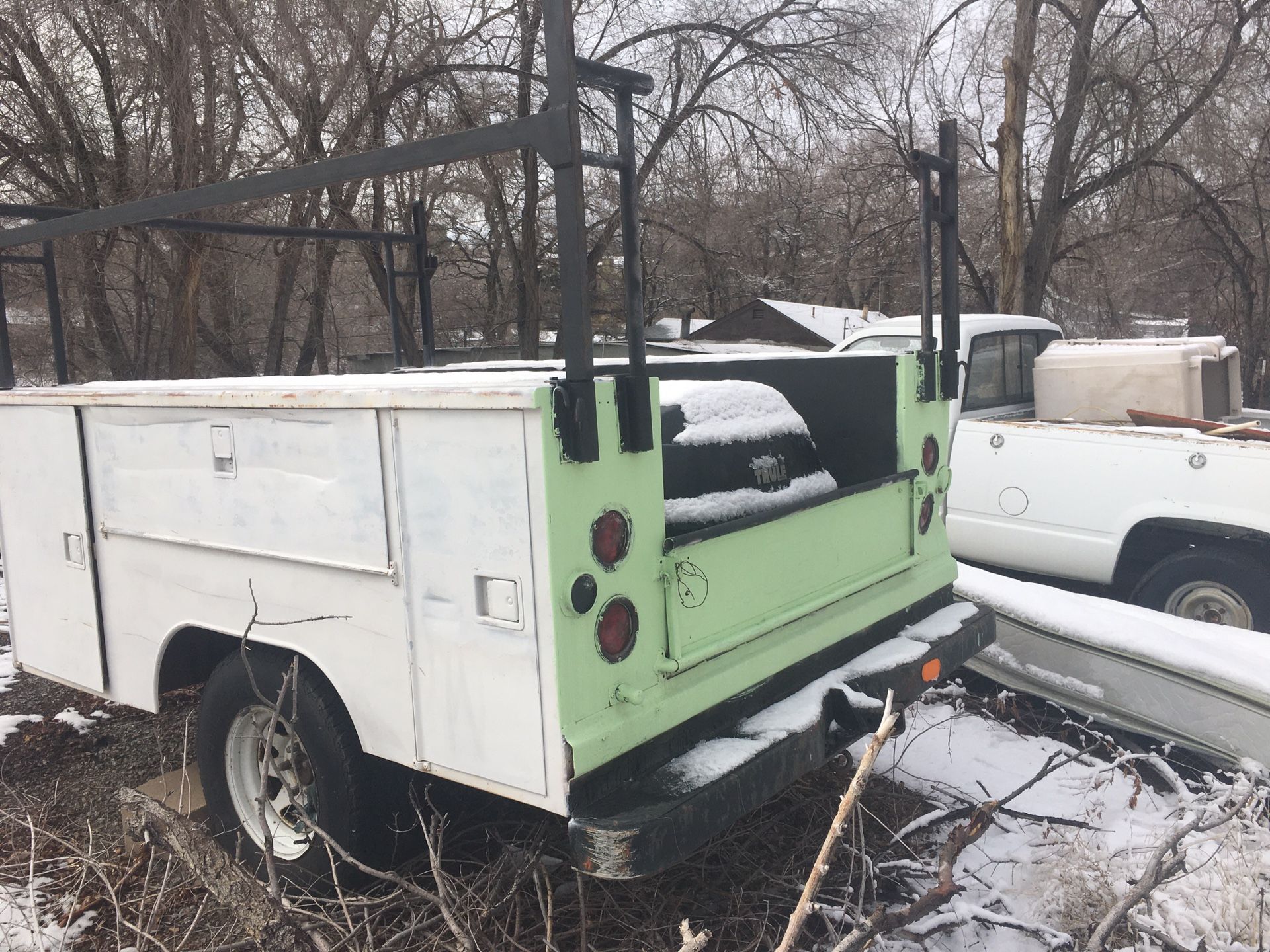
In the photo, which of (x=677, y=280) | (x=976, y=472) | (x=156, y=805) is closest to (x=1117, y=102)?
(x=976, y=472)

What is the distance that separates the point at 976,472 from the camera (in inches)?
234

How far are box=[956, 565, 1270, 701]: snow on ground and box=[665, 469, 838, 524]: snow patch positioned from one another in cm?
170

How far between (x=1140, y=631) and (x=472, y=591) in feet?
10.7

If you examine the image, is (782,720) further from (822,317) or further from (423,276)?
(822,317)

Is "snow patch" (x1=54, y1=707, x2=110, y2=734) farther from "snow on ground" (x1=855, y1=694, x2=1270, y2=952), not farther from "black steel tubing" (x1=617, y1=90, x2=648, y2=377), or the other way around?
"black steel tubing" (x1=617, y1=90, x2=648, y2=377)

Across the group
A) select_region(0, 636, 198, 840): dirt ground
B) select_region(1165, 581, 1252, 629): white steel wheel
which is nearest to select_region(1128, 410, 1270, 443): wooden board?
select_region(1165, 581, 1252, 629): white steel wheel

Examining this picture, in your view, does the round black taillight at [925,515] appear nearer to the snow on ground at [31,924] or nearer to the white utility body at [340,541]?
the white utility body at [340,541]

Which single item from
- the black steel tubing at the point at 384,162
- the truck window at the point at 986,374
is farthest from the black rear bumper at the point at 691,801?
the truck window at the point at 986,374

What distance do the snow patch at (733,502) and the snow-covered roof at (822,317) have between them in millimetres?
22799

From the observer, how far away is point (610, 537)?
8.11 feet

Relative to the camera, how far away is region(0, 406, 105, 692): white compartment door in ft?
11.7

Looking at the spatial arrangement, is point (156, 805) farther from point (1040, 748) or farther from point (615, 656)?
point (1040, 748)

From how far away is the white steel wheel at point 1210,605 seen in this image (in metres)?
4.91

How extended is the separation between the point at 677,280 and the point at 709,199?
18.5 m
